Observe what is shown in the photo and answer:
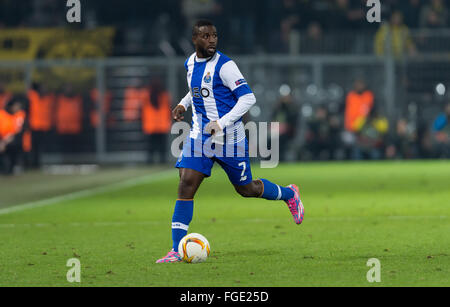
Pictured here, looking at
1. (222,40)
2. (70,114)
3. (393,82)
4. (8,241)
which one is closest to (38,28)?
(70,114)

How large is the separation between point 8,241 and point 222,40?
1641 centimetres

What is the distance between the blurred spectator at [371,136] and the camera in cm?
2350

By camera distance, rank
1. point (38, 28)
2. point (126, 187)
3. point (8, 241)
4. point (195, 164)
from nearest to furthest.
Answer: point (195, 164) → point (8, 241) → point (126, 187) → point (38, 28)

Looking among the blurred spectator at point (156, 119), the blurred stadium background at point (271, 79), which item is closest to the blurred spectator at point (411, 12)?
the blurred stadium background at point (271, 79)

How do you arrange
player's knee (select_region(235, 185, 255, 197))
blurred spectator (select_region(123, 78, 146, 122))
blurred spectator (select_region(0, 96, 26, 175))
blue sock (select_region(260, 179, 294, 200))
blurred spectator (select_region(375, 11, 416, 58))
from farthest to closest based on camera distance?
blurred spectator (select_region(123, 78, 146, 122)), blurred spectator (select_region(375, 11, 416, 58)), blurred spectator (select_region(0, 96, 26, 175)), blue sock (select_region(260, 179, 294, 200)), player's knee (select_region(235, 185, 255, 197))

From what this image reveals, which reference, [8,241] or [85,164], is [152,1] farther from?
[8,241]

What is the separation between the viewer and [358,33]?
24.5 meters

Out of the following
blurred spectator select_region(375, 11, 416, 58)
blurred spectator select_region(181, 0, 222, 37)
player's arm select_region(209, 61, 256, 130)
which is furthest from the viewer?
blurred spectator select_region(181, 0, 222, 37)

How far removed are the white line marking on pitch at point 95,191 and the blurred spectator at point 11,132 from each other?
3005 mm

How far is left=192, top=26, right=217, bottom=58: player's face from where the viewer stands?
24.5 ft

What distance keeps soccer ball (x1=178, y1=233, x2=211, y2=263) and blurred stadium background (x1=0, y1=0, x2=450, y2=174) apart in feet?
52.3

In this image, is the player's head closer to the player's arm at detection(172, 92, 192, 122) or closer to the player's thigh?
the player's arm at detection(172, 92, 192, 122)

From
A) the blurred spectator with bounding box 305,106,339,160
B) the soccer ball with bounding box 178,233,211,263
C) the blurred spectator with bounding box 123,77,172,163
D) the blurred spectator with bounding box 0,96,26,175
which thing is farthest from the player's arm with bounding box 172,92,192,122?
the blurred spectator with bounding box 123,77,172,163

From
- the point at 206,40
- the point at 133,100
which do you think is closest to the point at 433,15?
the point at 133,100
